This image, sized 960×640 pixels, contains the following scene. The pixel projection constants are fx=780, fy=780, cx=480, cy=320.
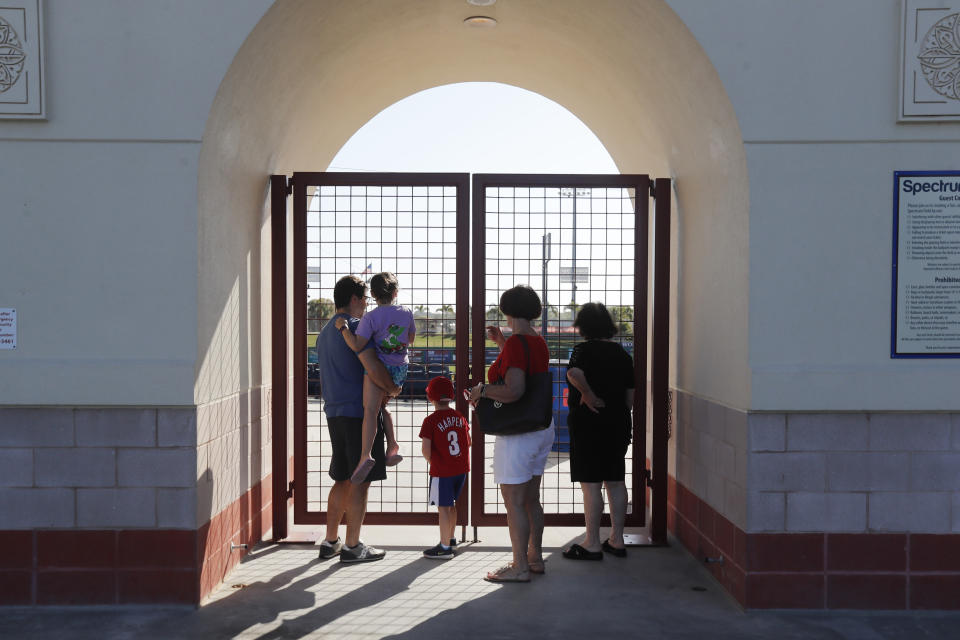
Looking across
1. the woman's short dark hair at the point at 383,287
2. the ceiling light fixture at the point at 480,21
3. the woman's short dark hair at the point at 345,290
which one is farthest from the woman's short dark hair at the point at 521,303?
the ceiling light fixture at the point at 480,21

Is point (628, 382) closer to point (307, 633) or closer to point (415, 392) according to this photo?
point (415, 392)

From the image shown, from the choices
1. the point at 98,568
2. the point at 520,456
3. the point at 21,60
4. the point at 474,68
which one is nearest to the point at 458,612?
the point at 520,456

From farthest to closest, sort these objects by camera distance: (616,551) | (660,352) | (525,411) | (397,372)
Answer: (660,352), (616,551), (397,372), (525,411)

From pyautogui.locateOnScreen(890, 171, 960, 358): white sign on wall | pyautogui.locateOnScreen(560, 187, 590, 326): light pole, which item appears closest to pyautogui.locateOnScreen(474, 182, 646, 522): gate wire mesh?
pyautogui.locateOnScreen(560, 187, 590, 326): light pole

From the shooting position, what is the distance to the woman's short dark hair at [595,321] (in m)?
5.29

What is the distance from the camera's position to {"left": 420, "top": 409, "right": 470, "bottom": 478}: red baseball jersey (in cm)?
511

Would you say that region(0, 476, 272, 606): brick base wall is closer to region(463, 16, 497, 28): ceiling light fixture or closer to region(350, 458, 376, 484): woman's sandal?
region(350, 458, 376, 484): woman's sandal

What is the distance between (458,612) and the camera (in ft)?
14.0

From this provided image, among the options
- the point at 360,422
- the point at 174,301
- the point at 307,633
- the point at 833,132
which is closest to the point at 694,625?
the point at 307,633

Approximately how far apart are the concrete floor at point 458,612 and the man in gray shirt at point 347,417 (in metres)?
0.26

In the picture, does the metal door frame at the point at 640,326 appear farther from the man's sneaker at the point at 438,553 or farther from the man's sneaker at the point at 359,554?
the man's sneaker at the point at 359,554

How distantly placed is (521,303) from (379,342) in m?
0.97

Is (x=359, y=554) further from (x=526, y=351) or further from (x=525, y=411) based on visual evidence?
(x=526, y=351)

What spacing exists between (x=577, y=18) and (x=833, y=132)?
194 centimetres
